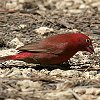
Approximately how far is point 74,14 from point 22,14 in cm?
134

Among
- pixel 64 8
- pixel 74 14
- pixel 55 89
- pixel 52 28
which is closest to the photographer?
pixel 55 89

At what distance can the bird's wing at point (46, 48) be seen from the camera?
492 centimetres

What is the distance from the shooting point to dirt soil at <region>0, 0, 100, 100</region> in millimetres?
4039

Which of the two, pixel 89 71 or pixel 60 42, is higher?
pixel 60 42

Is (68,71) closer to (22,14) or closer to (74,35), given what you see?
(74,35)

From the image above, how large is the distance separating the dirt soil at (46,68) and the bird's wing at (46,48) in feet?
0.67

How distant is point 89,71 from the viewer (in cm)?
497

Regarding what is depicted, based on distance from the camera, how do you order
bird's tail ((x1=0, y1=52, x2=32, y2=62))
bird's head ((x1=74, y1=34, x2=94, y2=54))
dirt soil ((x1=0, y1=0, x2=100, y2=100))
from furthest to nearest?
bird's head ((x1=74, y1=34, x2=94, y2=54))
bird's tail ((x1=0, y1=52, x2=32, y2=62))
dirt soil ((x1=0, y1=0, x2=100, y2=100))

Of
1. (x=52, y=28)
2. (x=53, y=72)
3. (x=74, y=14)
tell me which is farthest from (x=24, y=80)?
(x=74, y=14)

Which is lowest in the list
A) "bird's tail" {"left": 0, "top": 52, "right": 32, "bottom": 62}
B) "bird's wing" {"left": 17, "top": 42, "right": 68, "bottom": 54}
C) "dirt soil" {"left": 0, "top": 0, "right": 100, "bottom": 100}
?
"dirt soil" {"left": 0, "top": 0, "right": 100, "bottom": 100}

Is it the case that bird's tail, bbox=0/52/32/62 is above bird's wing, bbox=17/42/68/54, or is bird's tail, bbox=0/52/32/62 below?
below

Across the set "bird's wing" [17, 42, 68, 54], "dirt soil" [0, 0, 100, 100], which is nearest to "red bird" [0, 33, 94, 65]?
"bird's wing" [17, 42, 68, 54]

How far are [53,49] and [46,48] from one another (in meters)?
0.08

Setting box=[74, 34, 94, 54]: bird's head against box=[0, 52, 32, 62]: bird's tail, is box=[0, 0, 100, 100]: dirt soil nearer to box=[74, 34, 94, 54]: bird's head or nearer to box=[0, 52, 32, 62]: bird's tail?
box=[0, 52, 32, 62]: bird's tail
